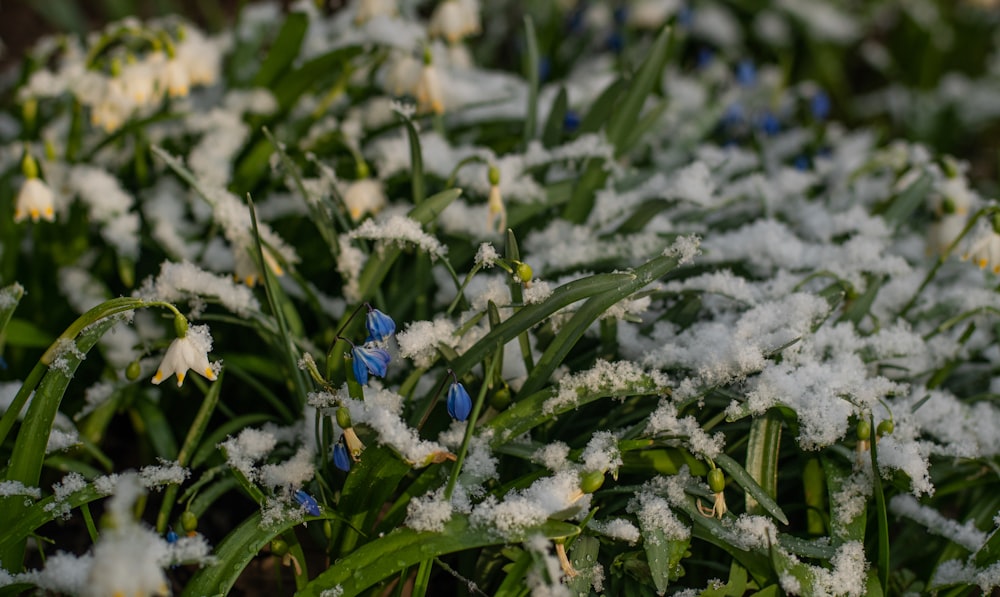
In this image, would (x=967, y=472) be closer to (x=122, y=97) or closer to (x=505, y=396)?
(x=505, y=396)

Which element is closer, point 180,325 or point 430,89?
point 180,325

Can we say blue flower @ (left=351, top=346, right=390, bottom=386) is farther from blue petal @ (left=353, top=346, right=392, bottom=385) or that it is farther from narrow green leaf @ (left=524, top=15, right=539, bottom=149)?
narrow green leaf @ (left=524, top=15, right=539, bottom=149)

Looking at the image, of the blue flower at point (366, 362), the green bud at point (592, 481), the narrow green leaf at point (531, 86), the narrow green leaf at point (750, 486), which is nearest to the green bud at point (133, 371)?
the blue flower at point (366, 362)

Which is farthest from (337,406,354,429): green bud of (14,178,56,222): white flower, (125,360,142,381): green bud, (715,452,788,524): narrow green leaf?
(14,178,56,222): white flower

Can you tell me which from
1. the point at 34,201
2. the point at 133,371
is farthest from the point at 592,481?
the point at 34,201

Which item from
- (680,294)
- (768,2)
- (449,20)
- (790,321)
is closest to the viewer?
(790,321)

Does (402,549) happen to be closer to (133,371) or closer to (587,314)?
(587,314)

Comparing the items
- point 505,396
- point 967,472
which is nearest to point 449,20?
point 505,396
